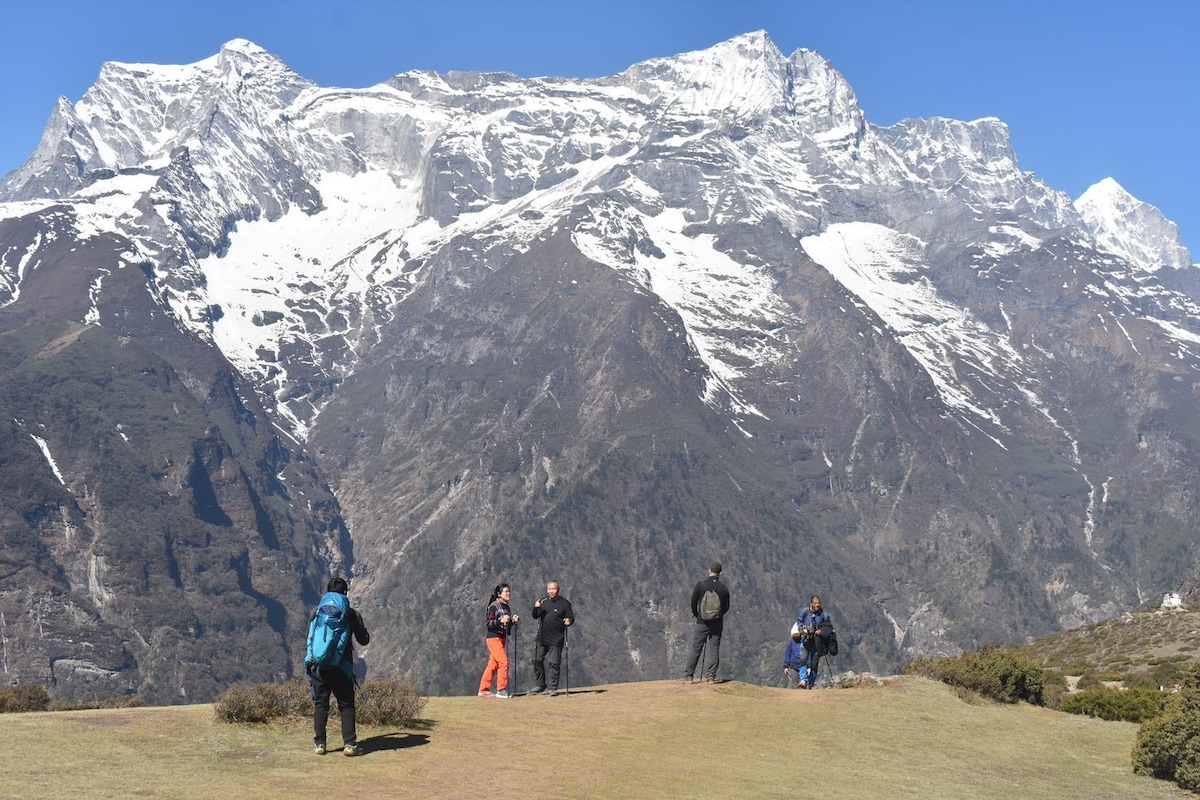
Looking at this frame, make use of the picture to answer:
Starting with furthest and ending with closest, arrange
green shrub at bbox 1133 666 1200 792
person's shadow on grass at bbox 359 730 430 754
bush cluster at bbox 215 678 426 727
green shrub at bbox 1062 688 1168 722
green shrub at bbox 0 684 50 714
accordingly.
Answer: green shrub at bbox 1062 688 1168 722 < green shrub at bbox 0 684 50 714 < green shrub at bbox 1133 666 1200 792 < bush cluster at bbox 215 678 426 727 < person's shadow on grass at bbox 359 730 430 754

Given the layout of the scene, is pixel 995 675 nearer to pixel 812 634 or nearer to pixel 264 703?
pixel 812 634

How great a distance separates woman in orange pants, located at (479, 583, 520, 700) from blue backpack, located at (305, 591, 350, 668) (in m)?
9.56

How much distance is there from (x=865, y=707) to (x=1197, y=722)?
8.94m

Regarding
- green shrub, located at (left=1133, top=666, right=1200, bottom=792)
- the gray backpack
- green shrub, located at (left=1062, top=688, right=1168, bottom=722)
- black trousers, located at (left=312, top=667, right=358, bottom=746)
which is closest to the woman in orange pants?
the gray backpack

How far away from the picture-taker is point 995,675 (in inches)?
1603

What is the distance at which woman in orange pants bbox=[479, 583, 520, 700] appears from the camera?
126ft

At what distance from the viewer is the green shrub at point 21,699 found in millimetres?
35562

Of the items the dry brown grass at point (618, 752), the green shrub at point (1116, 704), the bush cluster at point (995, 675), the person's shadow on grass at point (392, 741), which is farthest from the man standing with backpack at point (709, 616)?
the green shrub at point (1116, 704)

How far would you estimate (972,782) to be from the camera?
29578 millimetres

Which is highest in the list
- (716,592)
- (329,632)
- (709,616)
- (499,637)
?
(716,592)

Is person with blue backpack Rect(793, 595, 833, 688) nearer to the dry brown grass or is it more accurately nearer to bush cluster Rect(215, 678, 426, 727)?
the dry brown grass

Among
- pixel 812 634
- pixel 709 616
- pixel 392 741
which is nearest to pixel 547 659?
pixel 709 616

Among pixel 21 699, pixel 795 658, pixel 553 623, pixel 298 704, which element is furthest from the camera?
pixel 795 658

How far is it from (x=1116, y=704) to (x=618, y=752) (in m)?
19.9
